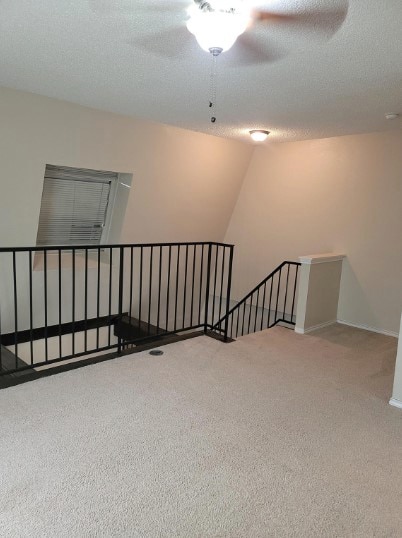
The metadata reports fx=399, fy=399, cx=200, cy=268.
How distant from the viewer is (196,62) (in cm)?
239

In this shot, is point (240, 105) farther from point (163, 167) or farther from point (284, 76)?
point (163, 167)

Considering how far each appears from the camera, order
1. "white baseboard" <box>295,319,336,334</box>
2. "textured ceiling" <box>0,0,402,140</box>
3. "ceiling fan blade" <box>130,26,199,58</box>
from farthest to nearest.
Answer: "white baseboard" <box>295,319,336,334</box>
"ceiling fan blade" <box>130,26,199,58</box>
"textured ceiling" <box>0,0,402,140</box>

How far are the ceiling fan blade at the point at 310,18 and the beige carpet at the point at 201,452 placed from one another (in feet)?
7.27

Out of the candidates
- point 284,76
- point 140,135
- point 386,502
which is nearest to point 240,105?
point 284,76

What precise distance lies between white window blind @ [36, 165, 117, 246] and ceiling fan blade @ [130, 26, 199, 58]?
2.25m

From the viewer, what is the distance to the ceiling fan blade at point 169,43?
2.01 m

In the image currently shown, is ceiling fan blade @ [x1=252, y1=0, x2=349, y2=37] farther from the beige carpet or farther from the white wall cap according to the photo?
the white wall cap

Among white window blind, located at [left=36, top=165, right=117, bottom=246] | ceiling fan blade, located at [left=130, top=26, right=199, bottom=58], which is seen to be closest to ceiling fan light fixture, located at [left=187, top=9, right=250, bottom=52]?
ceiling fan blade, located at [left=130, top=26, right=199, bottom=58]

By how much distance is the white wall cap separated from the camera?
14.6 feet

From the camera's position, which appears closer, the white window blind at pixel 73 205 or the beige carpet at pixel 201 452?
the beige carpet at pixel 201 452

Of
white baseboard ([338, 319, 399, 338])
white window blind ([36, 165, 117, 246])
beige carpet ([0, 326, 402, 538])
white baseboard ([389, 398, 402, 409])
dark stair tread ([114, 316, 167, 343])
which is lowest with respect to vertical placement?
dark stair tread ([114, 316, 167, 343])

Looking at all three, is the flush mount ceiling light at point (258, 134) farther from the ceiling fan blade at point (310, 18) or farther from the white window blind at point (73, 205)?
the ceiling fan blade at point (310, 18)

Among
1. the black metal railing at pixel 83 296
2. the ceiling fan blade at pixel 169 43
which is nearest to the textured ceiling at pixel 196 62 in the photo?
the ceiling fan blade at pixel 169 43

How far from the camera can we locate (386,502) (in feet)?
6.37
